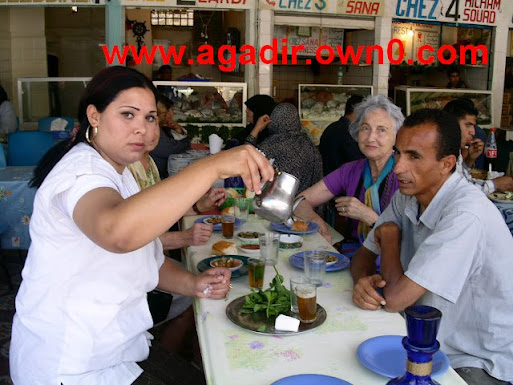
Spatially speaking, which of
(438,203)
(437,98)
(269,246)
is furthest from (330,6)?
(438,203)

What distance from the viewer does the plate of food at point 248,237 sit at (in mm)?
3016

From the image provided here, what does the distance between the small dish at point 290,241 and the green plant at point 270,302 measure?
86 cm

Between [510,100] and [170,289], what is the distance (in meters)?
9.21

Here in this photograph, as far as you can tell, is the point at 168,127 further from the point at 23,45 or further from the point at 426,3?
the point at 23,45

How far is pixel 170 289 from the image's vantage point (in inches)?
92.5

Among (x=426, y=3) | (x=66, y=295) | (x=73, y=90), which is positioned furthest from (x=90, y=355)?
(x=426, y=3)

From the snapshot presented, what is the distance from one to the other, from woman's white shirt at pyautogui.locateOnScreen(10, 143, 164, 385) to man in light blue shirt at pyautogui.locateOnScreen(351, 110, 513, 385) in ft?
2.93

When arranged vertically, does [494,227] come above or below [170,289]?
above

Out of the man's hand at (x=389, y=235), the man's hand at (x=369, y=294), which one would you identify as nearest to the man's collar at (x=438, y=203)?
the man's hand at (x=389, y=235)

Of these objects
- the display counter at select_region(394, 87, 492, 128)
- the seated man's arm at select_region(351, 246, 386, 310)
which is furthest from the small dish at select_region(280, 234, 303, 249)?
the display counter at select_region(394, 87, 492, 128)

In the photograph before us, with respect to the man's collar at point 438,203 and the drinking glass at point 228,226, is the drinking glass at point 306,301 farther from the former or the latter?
the drinking glass at point 228,226

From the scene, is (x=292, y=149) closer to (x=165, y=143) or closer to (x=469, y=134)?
(x=165, y=143)

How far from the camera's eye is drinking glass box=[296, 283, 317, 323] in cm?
194

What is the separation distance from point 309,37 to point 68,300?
7777 mm
